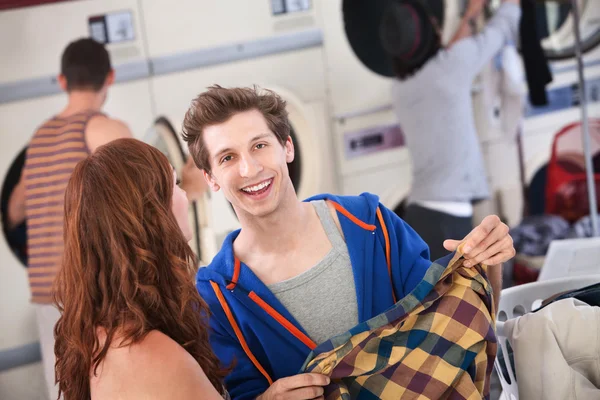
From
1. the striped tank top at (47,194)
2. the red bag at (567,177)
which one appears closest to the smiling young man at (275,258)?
the striped tank top at (47,194)

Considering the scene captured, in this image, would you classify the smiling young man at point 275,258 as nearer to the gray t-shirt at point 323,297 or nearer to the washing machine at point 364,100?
the gray t-shirt at point 323,297

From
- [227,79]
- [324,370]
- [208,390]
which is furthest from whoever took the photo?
[227,79]

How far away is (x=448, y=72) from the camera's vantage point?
424 centimetres

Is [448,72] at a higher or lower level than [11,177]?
higher

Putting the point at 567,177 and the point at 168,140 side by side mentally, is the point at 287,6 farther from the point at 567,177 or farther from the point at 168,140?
the point at 567,177

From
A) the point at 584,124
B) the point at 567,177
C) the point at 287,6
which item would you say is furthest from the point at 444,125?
the point at 567,177

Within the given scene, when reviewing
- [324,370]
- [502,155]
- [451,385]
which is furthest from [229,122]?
[502,155]

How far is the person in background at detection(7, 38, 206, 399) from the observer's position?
12.2ft

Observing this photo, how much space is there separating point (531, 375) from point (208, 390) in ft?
2.53

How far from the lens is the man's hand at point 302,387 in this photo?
1611 mm

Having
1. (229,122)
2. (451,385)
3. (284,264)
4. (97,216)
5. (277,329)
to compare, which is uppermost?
(229,122)

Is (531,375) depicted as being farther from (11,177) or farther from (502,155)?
(502,155)

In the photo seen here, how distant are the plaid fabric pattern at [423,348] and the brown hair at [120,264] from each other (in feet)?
1.06

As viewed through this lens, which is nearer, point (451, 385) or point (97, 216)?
point (97, 216)
